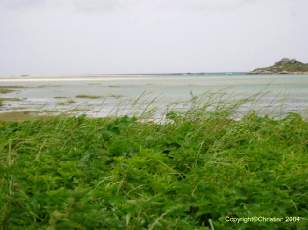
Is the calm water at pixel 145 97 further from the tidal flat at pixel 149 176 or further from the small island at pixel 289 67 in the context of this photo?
the small island at pixel 289 67

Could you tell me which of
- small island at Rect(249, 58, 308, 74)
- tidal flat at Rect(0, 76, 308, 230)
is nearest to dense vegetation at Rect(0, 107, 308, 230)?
tidal flat at Rect(0, 76, 308, 230)

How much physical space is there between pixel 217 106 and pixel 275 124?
37.4 inches

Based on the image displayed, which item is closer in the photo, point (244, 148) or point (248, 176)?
point (248, 176)

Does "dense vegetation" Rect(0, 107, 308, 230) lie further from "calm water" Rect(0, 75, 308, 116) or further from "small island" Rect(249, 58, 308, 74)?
"small island" Rect(249, 58, 308, 74)

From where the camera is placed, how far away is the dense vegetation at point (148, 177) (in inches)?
130

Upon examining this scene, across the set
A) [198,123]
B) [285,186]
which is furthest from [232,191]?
[198,123]

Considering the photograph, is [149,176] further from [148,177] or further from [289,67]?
[289,67]

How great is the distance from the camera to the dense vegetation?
3291 millimetres

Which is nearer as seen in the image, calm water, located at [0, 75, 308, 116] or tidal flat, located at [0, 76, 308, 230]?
tidal flat, located at [0, 76, 308, 230]

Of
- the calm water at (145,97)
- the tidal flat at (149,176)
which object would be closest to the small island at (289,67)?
the calm water at (145,97)

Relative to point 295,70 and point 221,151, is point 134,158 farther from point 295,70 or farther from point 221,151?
point 295,70

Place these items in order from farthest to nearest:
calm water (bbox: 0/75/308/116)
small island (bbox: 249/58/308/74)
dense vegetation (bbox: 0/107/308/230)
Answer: small island (bbox: 249/58/308/74) → calm water (bbox: 0/75/308/116) → dense vegetation (bbox: 0/107/308/230)

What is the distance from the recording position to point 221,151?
543 centimetres

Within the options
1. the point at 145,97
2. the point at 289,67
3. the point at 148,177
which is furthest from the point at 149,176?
the point at 289,67
